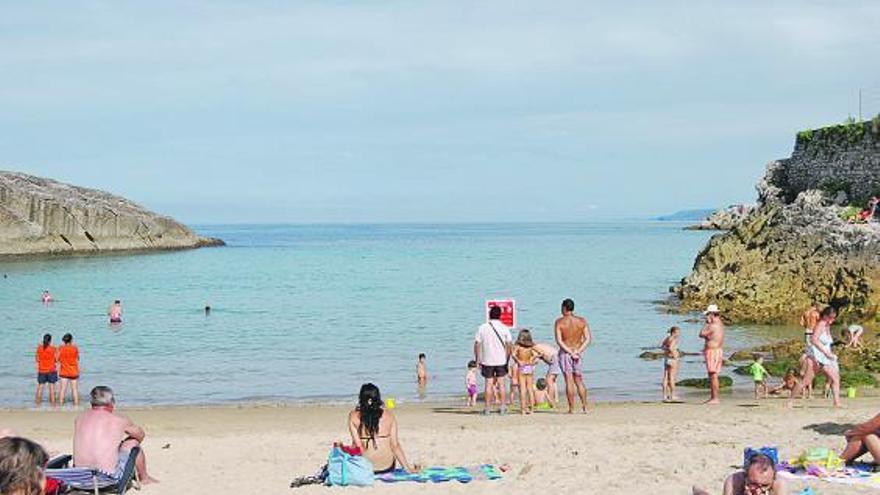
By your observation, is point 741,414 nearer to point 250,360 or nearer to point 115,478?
point 115,478

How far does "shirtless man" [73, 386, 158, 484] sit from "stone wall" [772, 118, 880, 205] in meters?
29.8

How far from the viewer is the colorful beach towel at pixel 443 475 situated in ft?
34.9

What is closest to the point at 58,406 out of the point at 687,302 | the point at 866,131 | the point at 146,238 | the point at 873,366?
the point at 873,366

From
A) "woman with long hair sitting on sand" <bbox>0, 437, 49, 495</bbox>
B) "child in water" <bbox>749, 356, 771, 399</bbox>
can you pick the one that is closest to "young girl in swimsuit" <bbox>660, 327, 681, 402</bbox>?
"child in water" <bbox>749, 356, 771, 399</bbox>

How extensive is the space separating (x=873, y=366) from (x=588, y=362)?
21.3 feet

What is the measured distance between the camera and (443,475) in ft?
35.4

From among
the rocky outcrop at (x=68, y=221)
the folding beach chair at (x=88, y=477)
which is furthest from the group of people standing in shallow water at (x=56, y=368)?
the rocky outcrop at (x=68, y=221)

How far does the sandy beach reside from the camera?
35.2 ft

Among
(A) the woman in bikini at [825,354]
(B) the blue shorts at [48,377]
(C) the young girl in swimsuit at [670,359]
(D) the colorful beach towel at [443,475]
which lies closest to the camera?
(D) the colorful beach towel at [443,475]

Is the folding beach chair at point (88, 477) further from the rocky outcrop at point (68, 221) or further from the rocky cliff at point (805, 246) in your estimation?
the rocky outcrop at point (68, 221)

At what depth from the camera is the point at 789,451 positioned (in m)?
11.9

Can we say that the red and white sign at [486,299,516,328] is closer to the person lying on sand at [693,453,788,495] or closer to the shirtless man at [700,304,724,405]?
the shirtless man at [700,304,724,405]

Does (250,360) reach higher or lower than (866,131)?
lower

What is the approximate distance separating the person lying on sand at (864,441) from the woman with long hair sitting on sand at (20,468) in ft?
26.6
